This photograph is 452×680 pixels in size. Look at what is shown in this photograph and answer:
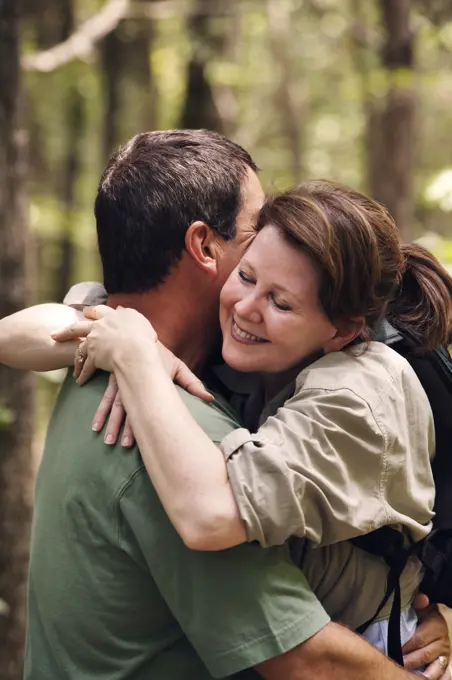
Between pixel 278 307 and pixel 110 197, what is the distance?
2.14ft

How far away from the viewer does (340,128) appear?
21000 millimetres

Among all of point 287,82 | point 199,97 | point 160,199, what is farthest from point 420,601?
point 287,82

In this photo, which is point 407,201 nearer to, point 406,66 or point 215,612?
point 406,66

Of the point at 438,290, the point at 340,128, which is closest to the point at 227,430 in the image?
the point at 438,290

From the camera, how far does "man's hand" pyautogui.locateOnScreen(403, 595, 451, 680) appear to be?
243cm

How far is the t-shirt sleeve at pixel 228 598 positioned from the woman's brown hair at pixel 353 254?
650 mm

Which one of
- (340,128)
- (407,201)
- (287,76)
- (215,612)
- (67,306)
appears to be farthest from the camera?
(340,128)

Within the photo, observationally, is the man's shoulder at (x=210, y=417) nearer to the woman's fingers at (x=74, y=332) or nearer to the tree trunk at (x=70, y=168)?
the woman's fingers at (x=74, y=332)

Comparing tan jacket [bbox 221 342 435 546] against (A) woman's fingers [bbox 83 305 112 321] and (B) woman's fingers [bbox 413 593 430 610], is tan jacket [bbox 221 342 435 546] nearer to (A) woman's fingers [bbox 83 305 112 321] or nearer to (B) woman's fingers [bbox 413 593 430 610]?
(B) woman's fingers [bbox 413 593 430 610]

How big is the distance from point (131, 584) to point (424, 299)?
1.10 meters

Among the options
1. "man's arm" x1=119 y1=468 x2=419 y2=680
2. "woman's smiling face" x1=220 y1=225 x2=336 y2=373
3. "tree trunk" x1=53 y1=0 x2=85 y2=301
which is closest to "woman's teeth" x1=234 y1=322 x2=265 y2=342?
"woman's smiling face" x1=220 y1=225 x2=336 y2=373

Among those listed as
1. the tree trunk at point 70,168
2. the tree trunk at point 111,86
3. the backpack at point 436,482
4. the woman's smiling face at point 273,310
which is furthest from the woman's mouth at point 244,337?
the tree trunk at point 70,168

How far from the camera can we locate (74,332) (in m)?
2.53

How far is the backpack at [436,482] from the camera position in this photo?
229 cm
